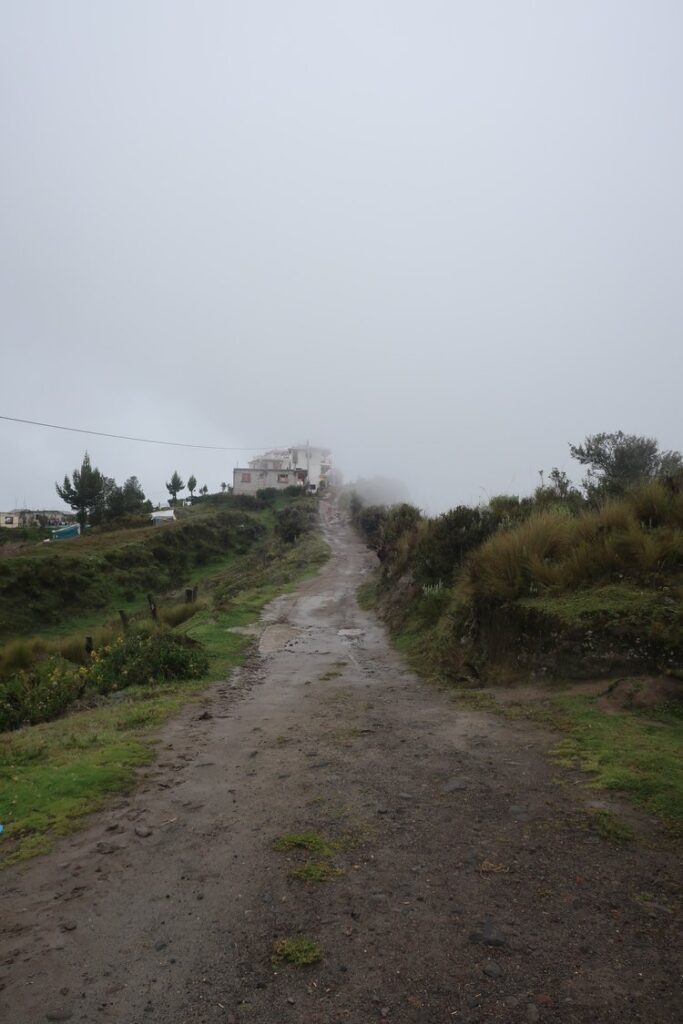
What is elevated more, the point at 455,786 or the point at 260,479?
the point at 260,479

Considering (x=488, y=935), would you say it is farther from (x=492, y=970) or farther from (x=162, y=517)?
(x=162, y=517)

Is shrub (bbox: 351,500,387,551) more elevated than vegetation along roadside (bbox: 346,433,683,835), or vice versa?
shrub (bbox: 351,500,387,551)

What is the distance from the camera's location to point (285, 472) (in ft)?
268

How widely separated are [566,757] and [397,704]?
301 cm

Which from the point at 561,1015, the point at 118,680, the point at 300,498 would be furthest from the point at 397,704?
the point at 300,498

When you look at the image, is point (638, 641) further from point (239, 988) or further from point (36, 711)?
point (36, 711)

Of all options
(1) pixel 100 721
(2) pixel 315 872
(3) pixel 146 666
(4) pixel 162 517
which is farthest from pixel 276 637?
(4) pixel 162 517

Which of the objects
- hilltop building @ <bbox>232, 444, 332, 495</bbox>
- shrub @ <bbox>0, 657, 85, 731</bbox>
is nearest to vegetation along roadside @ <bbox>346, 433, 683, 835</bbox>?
shrub @ <bbox>0, 657, 85, 731</bbox>

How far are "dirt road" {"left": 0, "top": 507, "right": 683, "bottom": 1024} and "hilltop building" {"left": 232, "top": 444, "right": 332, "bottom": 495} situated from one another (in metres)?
72.7

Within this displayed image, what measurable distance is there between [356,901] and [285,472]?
258 feet

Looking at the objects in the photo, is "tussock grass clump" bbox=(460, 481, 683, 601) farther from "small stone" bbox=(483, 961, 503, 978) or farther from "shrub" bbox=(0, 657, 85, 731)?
"shrub" bbox=(0, 657, 85, 731)

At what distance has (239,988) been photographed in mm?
2908

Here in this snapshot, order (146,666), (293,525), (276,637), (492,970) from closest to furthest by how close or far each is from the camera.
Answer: (492,970) → (146,666) → (276,637) → (293,525)

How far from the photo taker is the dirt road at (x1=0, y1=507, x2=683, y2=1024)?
2793 mm
